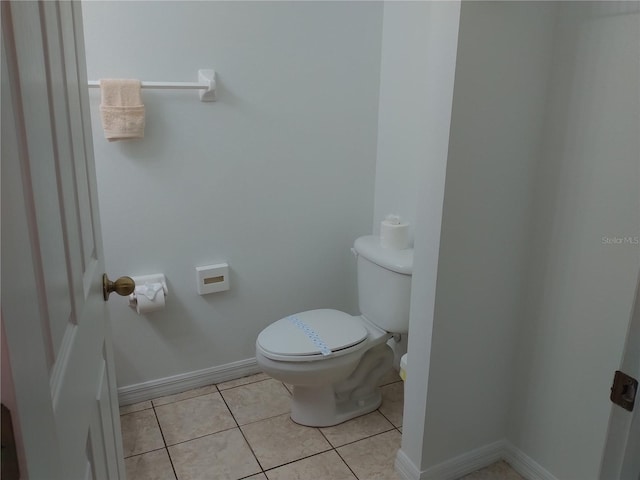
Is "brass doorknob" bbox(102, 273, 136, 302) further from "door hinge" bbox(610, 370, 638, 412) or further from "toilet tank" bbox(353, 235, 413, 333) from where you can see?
"toilet tank" bbox(353, 235, 413, 333)

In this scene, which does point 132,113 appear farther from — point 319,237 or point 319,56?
point 319,237

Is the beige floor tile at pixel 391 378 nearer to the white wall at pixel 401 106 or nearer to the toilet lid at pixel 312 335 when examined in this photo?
the toilet lid at pixel 312 335

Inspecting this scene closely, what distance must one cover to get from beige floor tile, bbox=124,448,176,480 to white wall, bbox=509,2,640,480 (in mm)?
1333

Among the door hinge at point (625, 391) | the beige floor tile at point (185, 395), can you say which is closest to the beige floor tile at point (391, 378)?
the beige floor tile at point (185, 395)

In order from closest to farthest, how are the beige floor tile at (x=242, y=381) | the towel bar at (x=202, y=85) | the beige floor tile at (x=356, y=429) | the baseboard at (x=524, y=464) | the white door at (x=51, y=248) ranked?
the white door at (x=51, y=248) → the baseboard at (x=524, y=464) → the towel bar at (x=202, y=85) → the beige floor tile at (x=356, y=429) → the beige floor tile at (x=242, y=381)

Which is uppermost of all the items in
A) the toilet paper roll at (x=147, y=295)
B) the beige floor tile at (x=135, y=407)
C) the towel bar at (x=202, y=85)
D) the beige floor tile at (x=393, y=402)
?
the towel bar at (x=202, y=85)

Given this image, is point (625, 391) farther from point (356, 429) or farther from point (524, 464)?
point (356, 429)

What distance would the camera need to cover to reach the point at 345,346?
6.49ft

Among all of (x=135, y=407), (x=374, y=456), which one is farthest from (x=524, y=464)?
(x=135, y=407)

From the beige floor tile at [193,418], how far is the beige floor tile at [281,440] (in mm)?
125

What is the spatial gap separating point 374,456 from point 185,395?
0.91 metres

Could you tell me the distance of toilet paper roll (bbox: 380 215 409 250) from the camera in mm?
2107

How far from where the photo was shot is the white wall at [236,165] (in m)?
1.97

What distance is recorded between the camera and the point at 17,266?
0.45 metres
